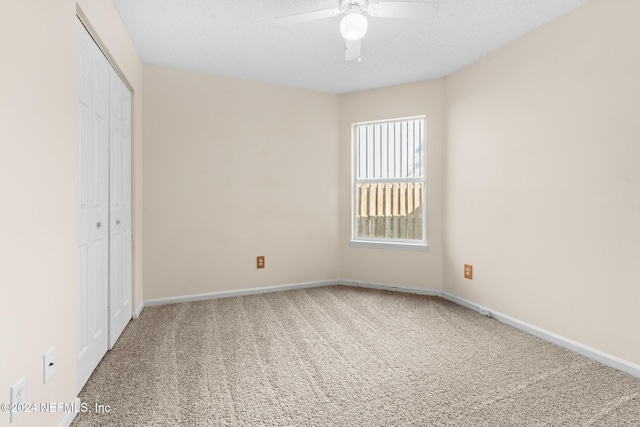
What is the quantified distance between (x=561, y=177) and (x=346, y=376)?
198 cm

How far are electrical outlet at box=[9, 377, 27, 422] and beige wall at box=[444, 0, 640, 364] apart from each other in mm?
2951

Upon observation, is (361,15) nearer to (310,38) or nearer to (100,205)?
(310,38)

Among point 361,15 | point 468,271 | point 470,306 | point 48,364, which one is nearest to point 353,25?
point 361,15

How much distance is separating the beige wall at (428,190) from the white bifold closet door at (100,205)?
228 centimetres

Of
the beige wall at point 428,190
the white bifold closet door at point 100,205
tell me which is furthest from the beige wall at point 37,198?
the beige wall at point 428,190

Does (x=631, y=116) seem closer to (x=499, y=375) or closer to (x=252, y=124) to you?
(x=499, y=375)

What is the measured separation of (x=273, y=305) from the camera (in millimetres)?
3289

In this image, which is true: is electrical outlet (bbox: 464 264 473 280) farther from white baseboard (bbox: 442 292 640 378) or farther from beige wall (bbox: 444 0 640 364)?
white baseboard (bbox: 442 292 640 378)

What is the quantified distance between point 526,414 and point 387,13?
7.28 feet

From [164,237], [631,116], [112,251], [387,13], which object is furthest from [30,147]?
[631,116]

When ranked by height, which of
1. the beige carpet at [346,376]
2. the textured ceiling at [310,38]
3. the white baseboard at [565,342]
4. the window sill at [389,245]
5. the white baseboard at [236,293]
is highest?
the textured ceiling at [310,38]

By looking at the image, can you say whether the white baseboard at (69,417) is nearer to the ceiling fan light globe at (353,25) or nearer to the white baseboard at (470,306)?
the white baseboard at (470,306)

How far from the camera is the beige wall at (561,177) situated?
2.01 m

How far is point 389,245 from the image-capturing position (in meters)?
3.84
